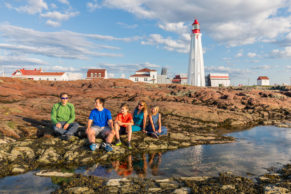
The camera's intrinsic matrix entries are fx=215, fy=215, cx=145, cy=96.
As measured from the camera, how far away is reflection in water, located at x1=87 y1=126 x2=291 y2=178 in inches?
235

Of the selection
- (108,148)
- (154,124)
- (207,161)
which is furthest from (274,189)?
(154,124)

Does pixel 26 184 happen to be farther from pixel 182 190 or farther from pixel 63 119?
pixel 63 119

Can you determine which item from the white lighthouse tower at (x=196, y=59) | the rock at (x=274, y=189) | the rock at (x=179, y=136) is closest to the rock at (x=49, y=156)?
the rock at (x=179, y=136)

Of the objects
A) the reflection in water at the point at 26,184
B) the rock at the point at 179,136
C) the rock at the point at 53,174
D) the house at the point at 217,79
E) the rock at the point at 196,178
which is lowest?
the reflection in water at the point at 26,184

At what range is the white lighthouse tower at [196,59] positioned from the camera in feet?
182

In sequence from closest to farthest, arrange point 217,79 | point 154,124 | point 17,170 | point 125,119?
1. point 17,170
2. point 125,119
3. point 154,124
4. point 217,79

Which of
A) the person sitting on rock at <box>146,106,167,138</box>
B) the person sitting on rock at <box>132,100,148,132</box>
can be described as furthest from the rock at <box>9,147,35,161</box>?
the person sitting on rock at <box>146,106,167,138</box>

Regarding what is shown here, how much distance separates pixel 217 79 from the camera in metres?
79.1

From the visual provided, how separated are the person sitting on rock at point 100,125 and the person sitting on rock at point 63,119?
0.90 metres

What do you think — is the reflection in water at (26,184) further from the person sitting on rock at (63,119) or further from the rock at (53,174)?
the person sitting on rock at (63,119)

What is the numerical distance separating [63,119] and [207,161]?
18.9 ft

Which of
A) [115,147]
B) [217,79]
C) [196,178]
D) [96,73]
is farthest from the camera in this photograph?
[217,79]

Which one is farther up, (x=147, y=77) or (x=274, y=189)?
(x=147, y=77)

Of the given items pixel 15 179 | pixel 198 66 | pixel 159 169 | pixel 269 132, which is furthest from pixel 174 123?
pixel 198 66
